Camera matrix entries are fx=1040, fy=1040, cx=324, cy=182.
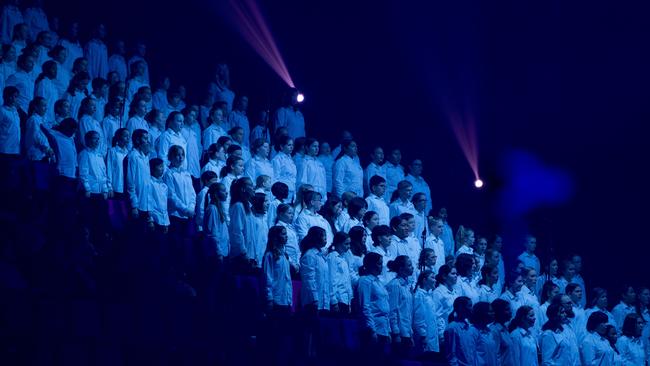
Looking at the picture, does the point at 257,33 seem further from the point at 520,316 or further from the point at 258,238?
the point at 520,316

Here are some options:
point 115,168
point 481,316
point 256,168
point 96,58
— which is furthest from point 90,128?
point 481,316

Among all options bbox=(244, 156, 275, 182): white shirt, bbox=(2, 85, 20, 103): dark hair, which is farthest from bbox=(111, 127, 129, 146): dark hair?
A: bbox=(244, 156, 275, 182): white shirt

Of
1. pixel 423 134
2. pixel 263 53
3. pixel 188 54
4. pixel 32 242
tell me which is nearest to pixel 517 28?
pixel 423 134

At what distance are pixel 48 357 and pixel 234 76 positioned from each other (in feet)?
26.8

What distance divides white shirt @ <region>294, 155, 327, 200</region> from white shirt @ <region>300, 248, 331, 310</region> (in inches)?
116

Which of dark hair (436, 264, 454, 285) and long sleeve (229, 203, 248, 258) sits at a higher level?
long sleeve (229, 203, 248, 258)

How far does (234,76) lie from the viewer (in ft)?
47.2

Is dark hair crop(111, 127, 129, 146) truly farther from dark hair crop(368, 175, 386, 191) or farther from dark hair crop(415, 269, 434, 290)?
dark hair crop(415, 269, 434, 290)

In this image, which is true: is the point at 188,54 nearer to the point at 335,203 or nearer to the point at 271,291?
the point at 335,203

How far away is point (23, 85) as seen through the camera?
10578 mm

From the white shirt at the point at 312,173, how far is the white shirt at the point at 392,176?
1.06m

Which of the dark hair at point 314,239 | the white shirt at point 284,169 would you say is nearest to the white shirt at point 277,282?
the dark hair at point 314,239

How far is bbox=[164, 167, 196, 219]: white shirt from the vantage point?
32.2 ft

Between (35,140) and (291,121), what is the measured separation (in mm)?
3971
